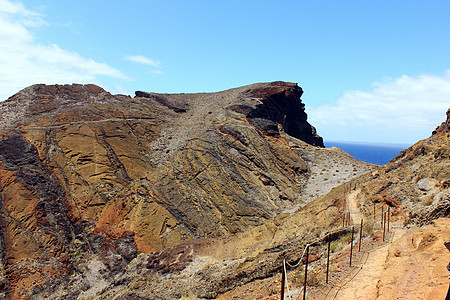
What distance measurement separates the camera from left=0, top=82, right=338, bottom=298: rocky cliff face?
891 inches

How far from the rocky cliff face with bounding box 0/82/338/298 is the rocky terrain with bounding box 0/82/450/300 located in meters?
0.12

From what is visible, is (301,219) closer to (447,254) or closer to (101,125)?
(447,254)

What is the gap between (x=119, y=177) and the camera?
1117 inches

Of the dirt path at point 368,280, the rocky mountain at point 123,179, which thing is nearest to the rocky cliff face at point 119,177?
the rocky mountain at point 123,179

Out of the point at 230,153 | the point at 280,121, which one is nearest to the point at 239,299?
the point at 230,153

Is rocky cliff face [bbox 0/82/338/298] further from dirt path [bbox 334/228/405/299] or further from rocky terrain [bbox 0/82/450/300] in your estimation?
dirt path [bbox 334/228/405/299]

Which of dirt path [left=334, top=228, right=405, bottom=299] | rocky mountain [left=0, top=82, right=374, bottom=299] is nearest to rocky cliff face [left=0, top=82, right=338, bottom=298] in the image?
rocky mountain [left=0, top=82, right=374, bottom=299]

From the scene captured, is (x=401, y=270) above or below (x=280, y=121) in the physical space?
below

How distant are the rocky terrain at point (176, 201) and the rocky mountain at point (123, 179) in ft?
0.37

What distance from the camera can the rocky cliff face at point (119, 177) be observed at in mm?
22625

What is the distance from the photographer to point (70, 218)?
24594mm

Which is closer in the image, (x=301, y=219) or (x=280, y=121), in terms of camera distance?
(x=301, y=219)

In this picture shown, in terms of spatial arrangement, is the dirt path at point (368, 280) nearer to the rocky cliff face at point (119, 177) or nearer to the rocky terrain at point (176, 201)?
the rocky terrain at point (176, 201)

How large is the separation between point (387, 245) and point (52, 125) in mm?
32080
